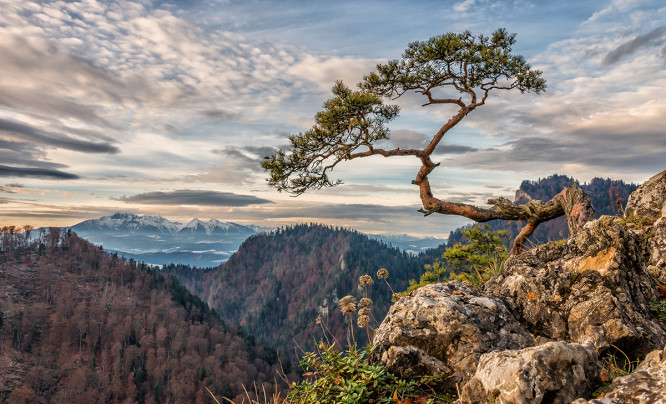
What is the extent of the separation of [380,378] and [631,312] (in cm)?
343

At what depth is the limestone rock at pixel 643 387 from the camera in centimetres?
279

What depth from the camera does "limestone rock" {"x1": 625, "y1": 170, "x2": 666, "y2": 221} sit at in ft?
32.5

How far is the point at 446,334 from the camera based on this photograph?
5.04 metres

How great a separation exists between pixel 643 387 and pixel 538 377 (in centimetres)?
72

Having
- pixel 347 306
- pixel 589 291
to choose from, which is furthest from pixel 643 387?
pixel 347 306

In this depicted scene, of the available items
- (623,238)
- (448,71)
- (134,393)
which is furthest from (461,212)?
(134,393)

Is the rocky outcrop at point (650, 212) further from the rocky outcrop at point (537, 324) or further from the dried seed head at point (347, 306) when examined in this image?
the dried seed head at point (347, 306)

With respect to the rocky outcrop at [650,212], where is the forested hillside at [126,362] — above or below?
below

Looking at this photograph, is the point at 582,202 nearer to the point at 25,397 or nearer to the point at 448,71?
the point at 448,71

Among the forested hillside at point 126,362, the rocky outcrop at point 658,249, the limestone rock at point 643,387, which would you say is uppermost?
the rocky outcrop at point 658,249

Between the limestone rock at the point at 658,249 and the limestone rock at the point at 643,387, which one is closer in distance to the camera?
the limestone rock at the point at 643,387

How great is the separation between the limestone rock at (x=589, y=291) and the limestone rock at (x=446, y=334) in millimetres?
394

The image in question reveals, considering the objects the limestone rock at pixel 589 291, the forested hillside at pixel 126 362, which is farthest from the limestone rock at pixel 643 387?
the forested hillside at pixel 126 362

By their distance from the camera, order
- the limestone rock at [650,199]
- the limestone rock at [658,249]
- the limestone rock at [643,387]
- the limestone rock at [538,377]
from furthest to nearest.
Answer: the limestone rock at [650,199] < the limestone rock at [658,249] < the limestone rock at [538,377] < the limestone rock at [643,387]
